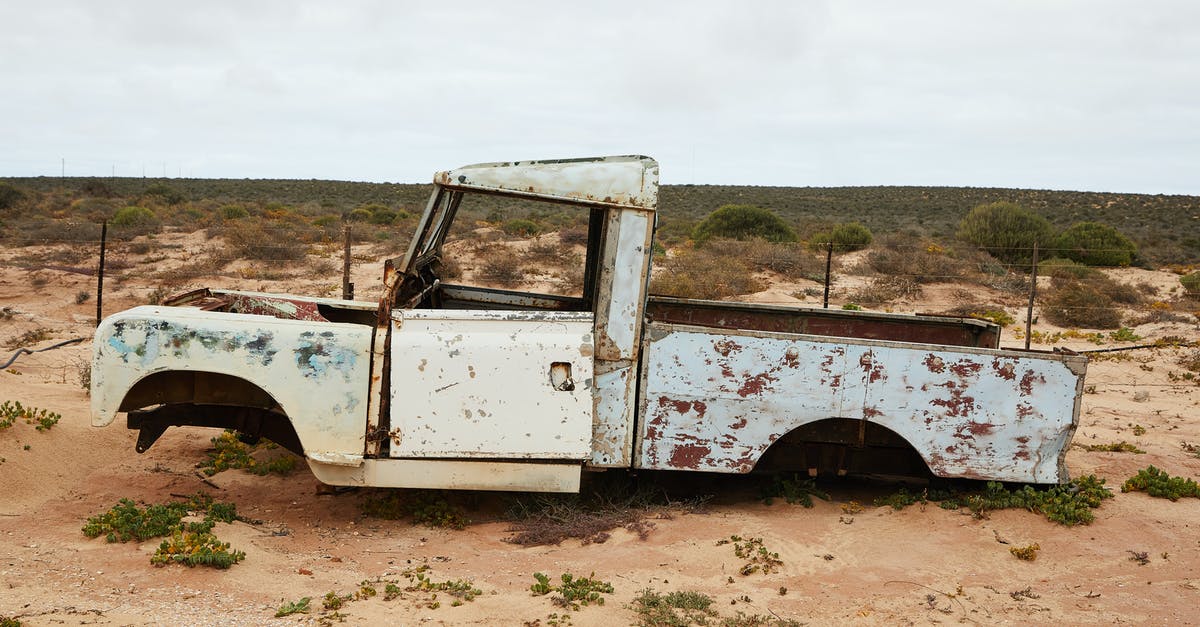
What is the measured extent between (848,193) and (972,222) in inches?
1361

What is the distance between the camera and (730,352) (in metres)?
4.79

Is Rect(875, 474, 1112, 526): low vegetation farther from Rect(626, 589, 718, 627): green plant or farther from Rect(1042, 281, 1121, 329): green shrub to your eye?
Rect(1042, 281, 1121, 329): green shrub

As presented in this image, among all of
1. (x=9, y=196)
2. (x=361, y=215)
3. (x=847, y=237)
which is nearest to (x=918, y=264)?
(x=847, y=237)

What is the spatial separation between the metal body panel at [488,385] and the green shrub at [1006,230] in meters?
19.2

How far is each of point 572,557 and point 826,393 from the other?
5.33ft

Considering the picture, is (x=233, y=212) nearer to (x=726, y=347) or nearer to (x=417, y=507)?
(x=417, y=507)

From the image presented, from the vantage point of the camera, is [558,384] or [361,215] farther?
[361,215]

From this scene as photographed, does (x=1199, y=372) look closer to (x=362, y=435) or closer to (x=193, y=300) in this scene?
(x=362, y=435)

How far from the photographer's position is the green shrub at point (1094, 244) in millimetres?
20922

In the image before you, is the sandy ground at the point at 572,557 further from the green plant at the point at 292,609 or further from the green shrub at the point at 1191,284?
the green shrub at the point at 1191,284

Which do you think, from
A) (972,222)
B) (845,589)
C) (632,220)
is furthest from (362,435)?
(972,222)

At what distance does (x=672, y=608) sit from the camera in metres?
3.85

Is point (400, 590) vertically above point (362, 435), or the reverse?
point (362, 435)

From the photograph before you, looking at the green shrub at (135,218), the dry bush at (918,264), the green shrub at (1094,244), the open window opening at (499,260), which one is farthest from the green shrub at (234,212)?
the green shrub at (1094,244)
